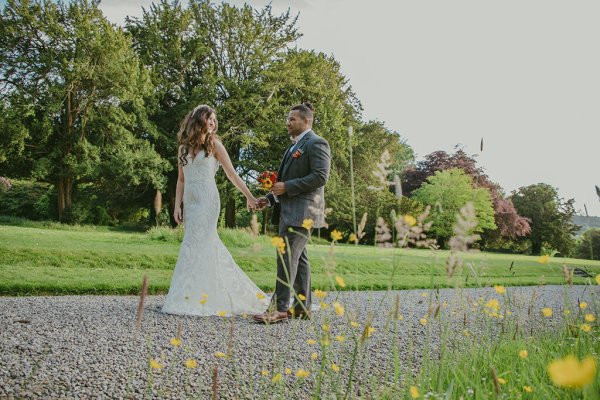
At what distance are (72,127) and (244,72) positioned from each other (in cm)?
1029

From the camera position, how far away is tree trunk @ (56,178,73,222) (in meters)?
25.3

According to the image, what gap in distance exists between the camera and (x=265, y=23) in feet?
96.7

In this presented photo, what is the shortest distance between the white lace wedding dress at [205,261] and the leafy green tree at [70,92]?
19955 millimetres

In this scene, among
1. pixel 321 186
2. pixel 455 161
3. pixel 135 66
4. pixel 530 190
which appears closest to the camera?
pixel 321 186

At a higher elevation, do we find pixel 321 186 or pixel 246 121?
pixel 246 121

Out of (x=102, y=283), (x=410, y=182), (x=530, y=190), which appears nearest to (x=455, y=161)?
(x=410, y=182)

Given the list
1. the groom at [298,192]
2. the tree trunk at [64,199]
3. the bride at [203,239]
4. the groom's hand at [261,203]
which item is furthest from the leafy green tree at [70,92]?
the groom at [298,192]

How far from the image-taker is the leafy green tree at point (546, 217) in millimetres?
50750

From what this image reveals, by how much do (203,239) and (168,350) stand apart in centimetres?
216

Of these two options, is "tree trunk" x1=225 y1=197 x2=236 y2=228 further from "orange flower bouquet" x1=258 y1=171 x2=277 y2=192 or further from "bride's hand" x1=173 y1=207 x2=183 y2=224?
"orange flower bouquet" x1=258 y1=171 x2=277 y2=192

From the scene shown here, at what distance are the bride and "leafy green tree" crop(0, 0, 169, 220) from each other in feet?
65.4


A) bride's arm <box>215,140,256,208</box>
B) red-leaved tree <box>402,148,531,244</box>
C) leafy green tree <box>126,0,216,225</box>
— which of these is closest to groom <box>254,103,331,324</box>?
bride's arm <box>215,140,256,208</box>

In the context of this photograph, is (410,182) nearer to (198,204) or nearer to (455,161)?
(455,161)

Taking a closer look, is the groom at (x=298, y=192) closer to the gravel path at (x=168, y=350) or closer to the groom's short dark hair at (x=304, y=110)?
the groom's short dark hair at (x=304, y=110)
